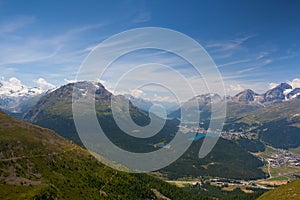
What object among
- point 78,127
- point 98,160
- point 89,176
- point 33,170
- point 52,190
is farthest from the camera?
point 98,160

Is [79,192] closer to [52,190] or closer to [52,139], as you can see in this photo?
[52,190]

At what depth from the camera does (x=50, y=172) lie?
101500mm

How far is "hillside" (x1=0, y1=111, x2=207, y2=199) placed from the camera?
284 ft

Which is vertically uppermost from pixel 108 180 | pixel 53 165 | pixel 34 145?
pixel 34 145

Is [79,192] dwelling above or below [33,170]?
below

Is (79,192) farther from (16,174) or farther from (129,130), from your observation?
(129,130)

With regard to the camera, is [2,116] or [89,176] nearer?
[89,176]

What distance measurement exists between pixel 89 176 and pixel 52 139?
29.9m

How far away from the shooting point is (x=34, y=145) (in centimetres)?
11412

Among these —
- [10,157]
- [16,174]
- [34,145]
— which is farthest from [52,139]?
[16,174]

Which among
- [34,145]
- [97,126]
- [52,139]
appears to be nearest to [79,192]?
[34,145]

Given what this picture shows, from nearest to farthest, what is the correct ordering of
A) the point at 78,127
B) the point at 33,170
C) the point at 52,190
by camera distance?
the point at 78,127 → the point at 52,190 → the point at 33,170

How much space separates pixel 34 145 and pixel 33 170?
19816 millimetres

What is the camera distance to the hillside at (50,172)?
8669 cm
